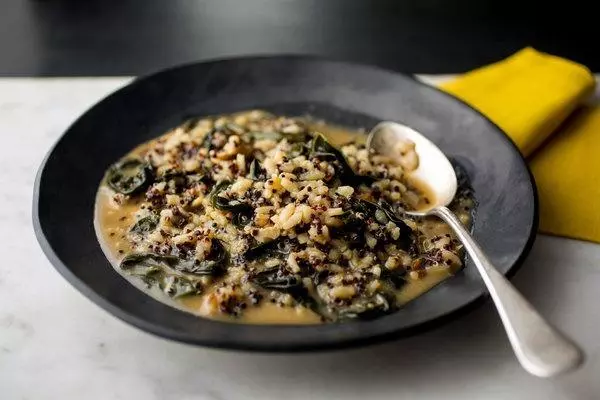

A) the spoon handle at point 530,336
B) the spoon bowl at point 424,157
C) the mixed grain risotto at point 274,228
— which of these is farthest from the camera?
the spoon bowl at point 424,157

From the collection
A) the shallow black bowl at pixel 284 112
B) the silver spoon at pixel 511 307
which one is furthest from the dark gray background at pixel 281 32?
the silver spoon at pixel 511 307

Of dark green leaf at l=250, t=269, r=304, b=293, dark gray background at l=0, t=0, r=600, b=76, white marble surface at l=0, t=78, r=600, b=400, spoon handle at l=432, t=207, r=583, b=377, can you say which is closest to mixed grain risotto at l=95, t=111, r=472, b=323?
dark green leaf at l=250, t=269, r=304, b=293

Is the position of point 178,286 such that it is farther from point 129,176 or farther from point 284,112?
point 284,112

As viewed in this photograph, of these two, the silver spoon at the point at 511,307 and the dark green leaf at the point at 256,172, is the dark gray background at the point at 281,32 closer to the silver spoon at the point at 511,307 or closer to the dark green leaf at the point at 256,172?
the silver spoon at the point at 511,307

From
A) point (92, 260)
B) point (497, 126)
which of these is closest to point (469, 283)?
point (497, 126)

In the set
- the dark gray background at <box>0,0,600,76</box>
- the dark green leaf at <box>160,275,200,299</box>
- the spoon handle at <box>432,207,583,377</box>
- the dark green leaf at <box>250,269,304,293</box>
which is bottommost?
the dark gray background at <box>0,0,600,76</box>

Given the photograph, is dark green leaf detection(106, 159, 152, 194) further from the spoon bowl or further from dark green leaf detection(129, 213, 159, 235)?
the spoon bowl
